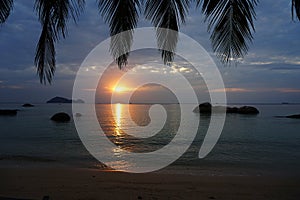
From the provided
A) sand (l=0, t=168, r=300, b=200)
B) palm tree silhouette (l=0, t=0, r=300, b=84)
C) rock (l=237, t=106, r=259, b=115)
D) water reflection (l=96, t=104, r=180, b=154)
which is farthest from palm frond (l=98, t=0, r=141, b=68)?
rock (l=237, t=106, r=259, b=115)

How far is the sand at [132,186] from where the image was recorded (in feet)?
20.6

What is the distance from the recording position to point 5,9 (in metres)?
2.70

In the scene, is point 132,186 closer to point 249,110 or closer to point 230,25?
point 230,25

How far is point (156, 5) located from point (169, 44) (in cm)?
44

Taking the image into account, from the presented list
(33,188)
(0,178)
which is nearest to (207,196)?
(33,188)

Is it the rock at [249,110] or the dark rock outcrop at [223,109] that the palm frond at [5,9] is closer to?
the rock at [249,110]

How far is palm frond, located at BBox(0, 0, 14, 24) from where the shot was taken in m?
2.66

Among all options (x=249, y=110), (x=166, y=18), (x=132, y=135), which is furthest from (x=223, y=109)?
(x=166, y=18)

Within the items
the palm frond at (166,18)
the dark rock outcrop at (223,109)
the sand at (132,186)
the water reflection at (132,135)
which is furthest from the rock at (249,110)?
the palm frond at (166,18)

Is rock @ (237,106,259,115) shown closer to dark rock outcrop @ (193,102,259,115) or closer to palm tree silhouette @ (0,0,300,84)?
dark rock outcrop @ (193,102,259,115)

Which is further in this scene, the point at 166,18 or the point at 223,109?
the point at 223,109

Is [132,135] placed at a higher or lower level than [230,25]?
lower

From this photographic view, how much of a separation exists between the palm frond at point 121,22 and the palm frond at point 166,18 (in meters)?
0.17

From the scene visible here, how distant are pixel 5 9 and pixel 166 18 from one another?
5.94ft
